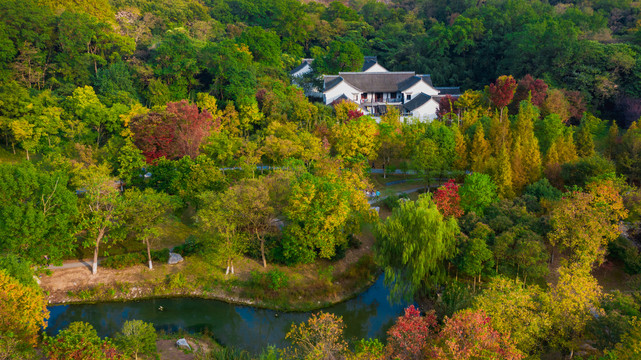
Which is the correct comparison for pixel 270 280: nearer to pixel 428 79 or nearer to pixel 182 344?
pixel 182 344

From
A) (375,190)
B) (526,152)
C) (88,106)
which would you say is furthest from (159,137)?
(526,152)

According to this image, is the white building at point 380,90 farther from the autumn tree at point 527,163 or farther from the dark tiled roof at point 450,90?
the autumn tree at point 527,163

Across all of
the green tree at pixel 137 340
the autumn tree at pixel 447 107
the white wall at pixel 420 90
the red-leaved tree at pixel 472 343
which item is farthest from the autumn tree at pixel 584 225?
the white wall at pixel 420 90

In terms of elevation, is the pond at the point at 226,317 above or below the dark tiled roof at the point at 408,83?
below

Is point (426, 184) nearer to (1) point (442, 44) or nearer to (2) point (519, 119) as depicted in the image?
(2) point (519, 119)

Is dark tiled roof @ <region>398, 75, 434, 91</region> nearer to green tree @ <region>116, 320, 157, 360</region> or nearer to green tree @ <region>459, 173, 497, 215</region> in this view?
green tree @ <region>459, 173, 497, 215</region>
